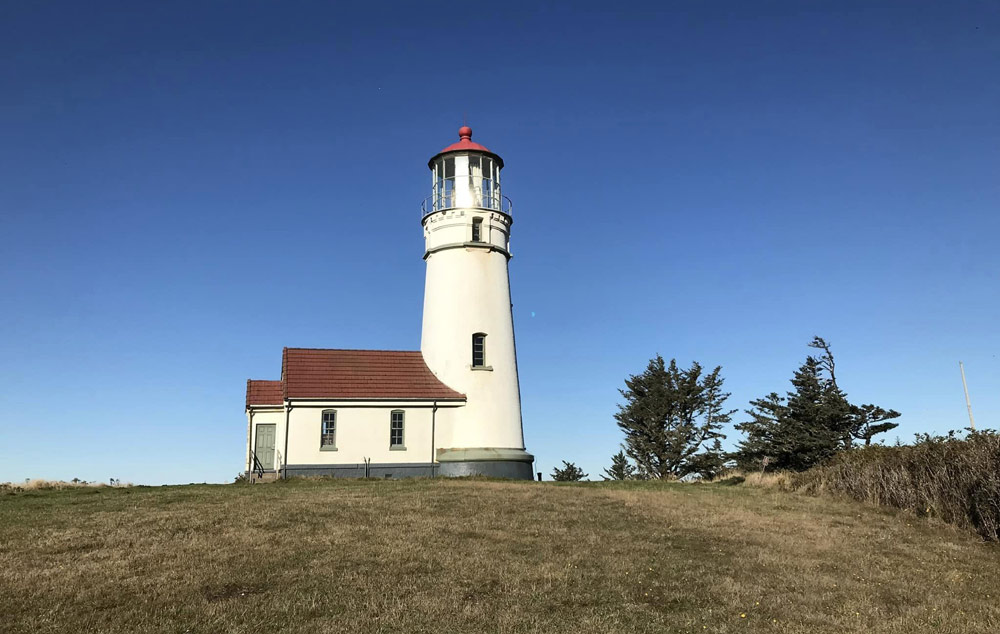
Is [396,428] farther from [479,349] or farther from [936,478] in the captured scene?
[936,478]

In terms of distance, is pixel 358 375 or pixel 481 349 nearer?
pixel 358 375

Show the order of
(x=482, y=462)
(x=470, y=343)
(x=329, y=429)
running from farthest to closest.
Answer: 1. (x=470, y=343)
2. (x=482, y=462)
3. (x=329, y=429)

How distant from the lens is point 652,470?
43906mm

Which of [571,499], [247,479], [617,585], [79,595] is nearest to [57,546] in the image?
[79,595]

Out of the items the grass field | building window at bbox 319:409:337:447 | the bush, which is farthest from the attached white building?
the bush

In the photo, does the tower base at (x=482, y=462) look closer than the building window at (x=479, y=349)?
Yes

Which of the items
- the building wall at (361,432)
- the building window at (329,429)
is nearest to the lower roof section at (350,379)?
the building wall at (361,432)

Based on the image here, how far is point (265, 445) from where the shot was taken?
30500mm

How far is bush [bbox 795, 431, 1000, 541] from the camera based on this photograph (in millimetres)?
17047

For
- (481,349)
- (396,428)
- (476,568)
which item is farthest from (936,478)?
(396,428)

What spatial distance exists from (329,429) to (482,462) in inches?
238

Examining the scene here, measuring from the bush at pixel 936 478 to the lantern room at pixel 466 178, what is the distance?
17.0 m

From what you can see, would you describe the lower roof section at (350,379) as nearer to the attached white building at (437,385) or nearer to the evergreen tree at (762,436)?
the attached white building at (437,385)

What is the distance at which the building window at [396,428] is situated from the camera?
2977 centimetres
